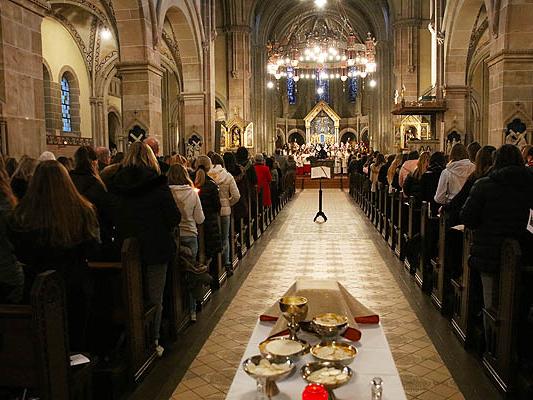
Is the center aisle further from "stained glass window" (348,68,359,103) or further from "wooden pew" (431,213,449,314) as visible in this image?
"stained glass window" (348,68,359,103)

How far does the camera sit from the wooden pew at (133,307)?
14.5ft

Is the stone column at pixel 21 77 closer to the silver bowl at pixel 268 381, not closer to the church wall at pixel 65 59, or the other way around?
the silver bowl at pixel 268 381

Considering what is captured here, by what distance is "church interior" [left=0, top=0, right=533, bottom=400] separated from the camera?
3193 mm

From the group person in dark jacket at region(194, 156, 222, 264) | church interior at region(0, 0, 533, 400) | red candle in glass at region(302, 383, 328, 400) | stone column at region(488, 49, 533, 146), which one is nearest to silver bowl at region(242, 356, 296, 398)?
church interior at region(0, 0, 533, 400)

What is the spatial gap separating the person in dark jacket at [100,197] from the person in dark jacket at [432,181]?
4.52 metres

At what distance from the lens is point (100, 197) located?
501 centimetres

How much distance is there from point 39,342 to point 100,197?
2.03 m

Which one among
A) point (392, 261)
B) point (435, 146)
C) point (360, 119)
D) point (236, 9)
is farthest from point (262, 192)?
point (360, 119)

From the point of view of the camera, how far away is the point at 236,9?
27.1m

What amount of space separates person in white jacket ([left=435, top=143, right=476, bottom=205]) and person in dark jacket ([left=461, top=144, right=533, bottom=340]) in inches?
79.0

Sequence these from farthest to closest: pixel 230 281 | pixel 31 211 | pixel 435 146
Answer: pixel 435 146 → pixel 230 281 → pixel 31 211

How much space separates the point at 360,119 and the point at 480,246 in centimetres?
4177

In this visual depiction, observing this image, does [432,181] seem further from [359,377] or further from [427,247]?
[359,377]

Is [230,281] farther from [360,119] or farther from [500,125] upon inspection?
Answer: [360,119]
